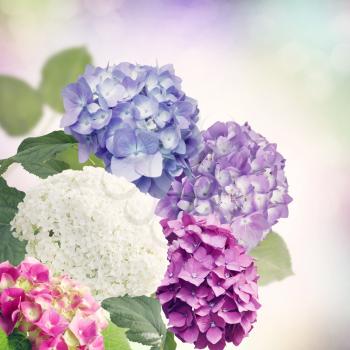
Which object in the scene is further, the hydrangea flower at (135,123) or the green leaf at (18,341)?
the hydrangea flower at (135,123)

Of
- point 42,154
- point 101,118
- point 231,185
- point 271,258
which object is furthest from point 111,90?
point 271,258

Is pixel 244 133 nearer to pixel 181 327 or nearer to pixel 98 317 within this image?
pixel 181 327

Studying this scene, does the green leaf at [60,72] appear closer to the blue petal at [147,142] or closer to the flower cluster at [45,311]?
Answer: the blue petal at [147,142]

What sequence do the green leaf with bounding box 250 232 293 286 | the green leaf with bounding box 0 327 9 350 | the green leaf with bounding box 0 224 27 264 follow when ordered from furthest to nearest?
the green leaf with bounding box 250 232 293 286 < the green leaf with bounding box 0 224 27 264 < the green leaf with bounding box 0 327 9 350

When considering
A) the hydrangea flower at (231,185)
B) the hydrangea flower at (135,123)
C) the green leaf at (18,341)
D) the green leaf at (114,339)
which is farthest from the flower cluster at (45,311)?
the hydrangea flower at (231,185)

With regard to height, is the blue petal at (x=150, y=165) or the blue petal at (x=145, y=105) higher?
the blue petal at (x=145, y=105)

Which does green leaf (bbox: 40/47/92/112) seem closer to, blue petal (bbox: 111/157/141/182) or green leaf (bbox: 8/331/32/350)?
blue petal (bbox: 111/157/141/182)

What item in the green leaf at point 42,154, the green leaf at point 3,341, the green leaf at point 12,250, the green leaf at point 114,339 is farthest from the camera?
the green leaf at point 42,154

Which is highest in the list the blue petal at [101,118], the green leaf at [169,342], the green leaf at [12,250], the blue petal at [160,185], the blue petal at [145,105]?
the blue petal at [145,105]

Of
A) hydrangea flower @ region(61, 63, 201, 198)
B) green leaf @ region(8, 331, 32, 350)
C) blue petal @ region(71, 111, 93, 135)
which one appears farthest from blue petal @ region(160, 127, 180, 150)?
green leaf @ region(8, 331, 32, 350)
